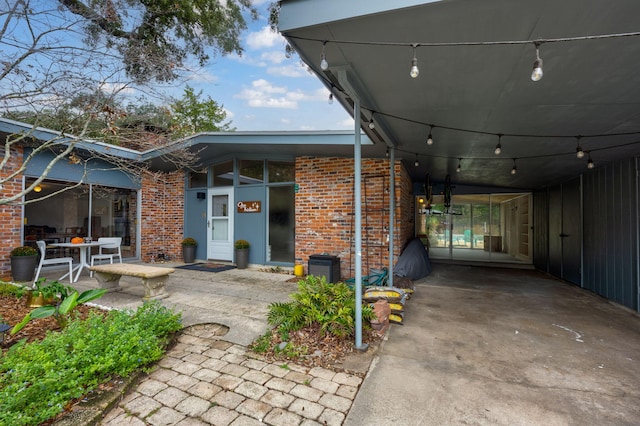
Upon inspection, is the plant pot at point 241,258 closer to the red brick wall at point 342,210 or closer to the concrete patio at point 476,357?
the red brick wall at point 342,210

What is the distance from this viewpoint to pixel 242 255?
22.3ft

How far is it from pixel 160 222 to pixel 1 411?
721 cm

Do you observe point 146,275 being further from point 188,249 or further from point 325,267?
point 188,249

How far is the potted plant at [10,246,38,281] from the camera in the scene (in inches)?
198

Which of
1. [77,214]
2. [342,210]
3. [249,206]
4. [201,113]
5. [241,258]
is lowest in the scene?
[241,258]

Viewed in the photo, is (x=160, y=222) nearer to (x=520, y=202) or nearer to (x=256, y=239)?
(x=256, y=239)

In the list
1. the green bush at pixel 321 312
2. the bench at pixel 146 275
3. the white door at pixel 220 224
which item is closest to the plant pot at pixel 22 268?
the bench at pixel 146 275

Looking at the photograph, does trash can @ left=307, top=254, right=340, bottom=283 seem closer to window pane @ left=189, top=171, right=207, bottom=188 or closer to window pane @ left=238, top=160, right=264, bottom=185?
window pane @ left=238, top=160, right=264, bottom=185

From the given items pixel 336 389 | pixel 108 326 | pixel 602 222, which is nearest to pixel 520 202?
pixel 602 222

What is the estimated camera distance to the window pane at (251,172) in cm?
699

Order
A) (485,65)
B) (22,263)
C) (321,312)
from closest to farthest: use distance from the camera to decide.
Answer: (485,65) → (321,312) → (22,263)

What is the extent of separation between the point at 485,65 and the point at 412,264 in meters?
4.40

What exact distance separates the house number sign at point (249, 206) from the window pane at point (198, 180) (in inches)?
59.4

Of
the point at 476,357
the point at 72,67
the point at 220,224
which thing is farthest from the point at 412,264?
the point at 72,67
